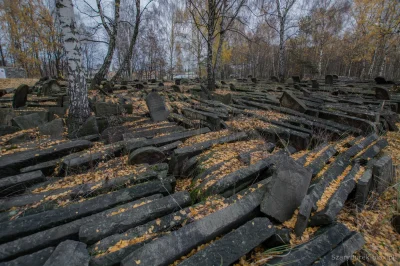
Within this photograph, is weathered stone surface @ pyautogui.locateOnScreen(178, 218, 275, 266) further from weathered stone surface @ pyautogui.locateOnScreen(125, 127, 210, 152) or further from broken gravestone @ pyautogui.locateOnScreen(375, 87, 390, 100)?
broken gravestone @ pyautogui.locateOnScreen(375, 87, 390, 100)

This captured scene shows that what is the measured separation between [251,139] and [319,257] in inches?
111

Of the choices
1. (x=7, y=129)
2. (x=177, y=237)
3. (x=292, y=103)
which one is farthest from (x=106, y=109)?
(x=292, y=103)

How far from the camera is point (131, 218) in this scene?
2.09m

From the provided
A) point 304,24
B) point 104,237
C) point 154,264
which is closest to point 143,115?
point 104,237

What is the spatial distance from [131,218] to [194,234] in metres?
0.70

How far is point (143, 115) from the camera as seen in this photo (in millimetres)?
5980

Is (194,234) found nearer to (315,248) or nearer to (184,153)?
(315,248)

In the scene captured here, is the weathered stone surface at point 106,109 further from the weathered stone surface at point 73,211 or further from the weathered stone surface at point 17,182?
the weathered stone surface at point 73,211

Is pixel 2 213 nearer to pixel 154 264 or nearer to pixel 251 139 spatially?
pixel 154 264

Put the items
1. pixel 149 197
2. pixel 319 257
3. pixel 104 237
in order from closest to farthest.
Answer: pixel 319 257 < pixel 104 237 < pixel 149 197

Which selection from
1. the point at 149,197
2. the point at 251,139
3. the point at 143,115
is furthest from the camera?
the point at 143,115

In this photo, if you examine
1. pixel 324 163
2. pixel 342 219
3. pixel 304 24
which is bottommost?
pixel 342 219

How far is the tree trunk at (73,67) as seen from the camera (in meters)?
4.48

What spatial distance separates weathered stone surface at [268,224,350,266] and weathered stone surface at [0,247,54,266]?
6.05 feet
